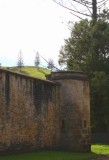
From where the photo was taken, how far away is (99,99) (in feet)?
103

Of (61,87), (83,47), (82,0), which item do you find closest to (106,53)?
(83,47)

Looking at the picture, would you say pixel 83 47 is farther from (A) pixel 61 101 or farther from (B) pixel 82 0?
(A) pixel 61 101

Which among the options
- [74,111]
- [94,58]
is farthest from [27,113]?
[94,58]

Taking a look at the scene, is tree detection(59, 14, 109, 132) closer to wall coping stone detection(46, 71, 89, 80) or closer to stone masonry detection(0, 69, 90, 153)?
wall coping stone detection(46, 71, 89, 80)

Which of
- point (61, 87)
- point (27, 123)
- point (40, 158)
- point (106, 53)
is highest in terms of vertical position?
point (106, 53)

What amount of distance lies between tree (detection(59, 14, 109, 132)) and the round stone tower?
29.7ft

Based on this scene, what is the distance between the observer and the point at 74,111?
817 inches

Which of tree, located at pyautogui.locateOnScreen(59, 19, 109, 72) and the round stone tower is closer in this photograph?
the round stone tower

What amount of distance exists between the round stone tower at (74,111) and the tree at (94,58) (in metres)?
9.06

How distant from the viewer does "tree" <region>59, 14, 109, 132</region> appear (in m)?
30.5

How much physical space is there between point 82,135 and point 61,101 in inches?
76.2

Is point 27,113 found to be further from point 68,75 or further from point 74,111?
point 68,75

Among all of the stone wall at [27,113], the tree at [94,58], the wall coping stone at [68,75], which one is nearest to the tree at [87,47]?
the tree at [94,58]

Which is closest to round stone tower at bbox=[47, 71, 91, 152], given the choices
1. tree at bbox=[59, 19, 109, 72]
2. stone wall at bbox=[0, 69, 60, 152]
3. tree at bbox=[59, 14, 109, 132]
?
stone wall at bbox=[0, 69, 60, 152]
